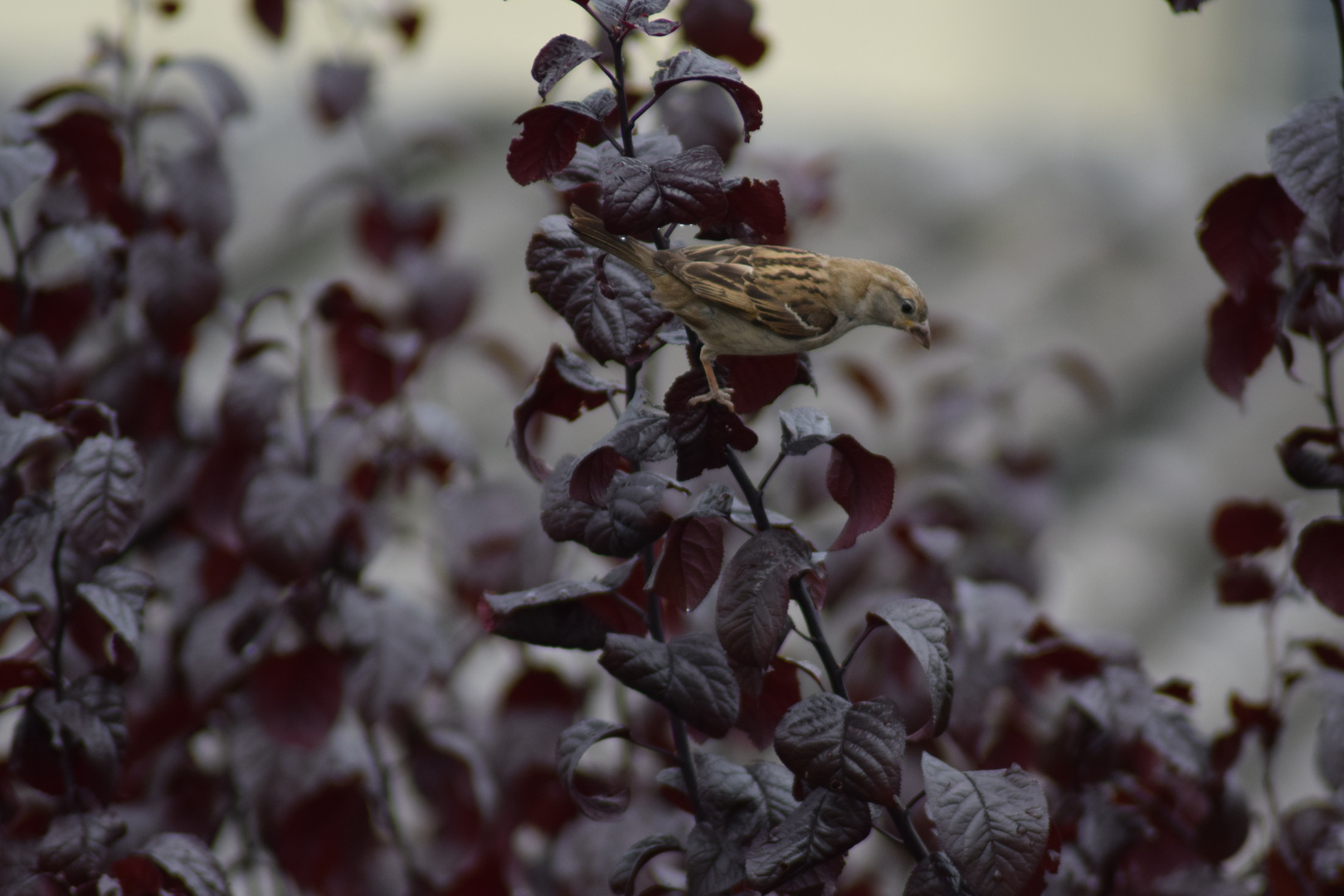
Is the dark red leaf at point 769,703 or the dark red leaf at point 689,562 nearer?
the dark red leaf at point 689,562

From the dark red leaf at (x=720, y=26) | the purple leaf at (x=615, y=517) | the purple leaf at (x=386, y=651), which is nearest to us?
the purple leaf at (x=615, y=517)

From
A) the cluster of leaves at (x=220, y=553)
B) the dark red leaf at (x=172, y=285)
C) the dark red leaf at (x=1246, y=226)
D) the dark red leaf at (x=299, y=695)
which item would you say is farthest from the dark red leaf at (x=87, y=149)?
the dark red leaf at (x=1246, y=226)

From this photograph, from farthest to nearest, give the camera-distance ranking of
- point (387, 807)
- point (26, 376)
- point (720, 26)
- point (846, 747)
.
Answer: point (387, 807) < point (720, 26) < point (26, 376) < point (846, 747)

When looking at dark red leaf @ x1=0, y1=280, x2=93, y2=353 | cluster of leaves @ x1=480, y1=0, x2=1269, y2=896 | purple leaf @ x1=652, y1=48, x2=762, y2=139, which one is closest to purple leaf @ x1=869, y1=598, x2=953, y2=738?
cluster of leaves @ x1=480, y1=0, x2=1269, y2=896

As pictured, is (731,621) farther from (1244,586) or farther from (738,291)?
(1244,586)

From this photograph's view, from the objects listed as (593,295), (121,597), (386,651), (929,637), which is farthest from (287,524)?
(929,637)

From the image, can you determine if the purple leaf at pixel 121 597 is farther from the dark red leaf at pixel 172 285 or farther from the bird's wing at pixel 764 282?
the bird's wing at pixel 764 282

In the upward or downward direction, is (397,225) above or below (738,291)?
below
